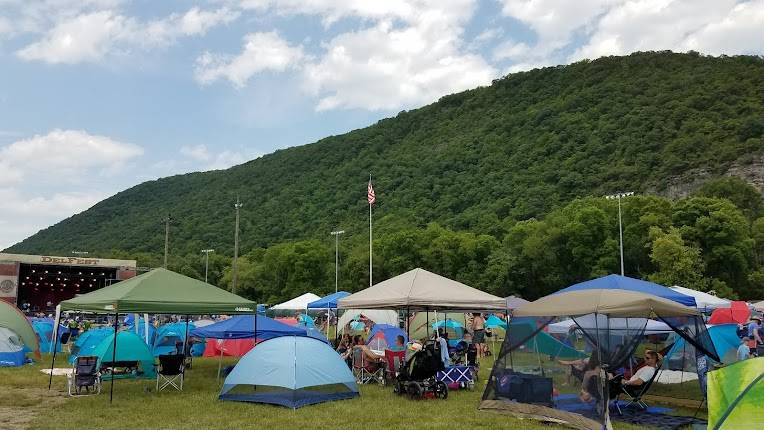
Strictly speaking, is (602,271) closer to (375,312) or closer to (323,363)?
(375,312)

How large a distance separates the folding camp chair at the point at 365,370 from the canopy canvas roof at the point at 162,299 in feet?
9.59

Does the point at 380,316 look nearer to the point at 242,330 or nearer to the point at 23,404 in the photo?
the point at 242,330

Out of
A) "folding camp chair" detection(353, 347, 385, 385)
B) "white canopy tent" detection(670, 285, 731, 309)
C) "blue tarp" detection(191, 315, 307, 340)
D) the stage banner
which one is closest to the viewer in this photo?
"folding camp chair" detection(353, 347, 385, 385)

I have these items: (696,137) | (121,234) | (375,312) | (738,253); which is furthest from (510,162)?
(121,234)

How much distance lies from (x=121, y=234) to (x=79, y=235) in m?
10.9

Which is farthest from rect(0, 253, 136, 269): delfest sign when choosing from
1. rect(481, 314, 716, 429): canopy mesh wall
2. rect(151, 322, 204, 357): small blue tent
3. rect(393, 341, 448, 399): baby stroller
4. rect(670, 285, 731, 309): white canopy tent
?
rect(481, 314, 716, 429): canopy mesh wall

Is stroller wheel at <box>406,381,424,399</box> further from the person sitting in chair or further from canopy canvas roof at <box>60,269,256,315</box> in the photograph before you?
canopy canvas roof at <box>60,269,256,315</box>

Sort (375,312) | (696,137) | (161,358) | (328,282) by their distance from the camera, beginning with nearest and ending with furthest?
(161,358) → (375,312) → (696,137) → (328,282)

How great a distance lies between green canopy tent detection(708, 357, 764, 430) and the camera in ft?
19.4

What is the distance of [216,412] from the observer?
10.0 m

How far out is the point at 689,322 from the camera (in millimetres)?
10109

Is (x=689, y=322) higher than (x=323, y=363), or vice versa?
(x=689, y=322)

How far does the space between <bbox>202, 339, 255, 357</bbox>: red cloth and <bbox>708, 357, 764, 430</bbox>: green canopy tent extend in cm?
1425

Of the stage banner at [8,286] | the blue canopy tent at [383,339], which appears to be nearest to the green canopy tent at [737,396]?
the blue canopy tent at [383,339]
